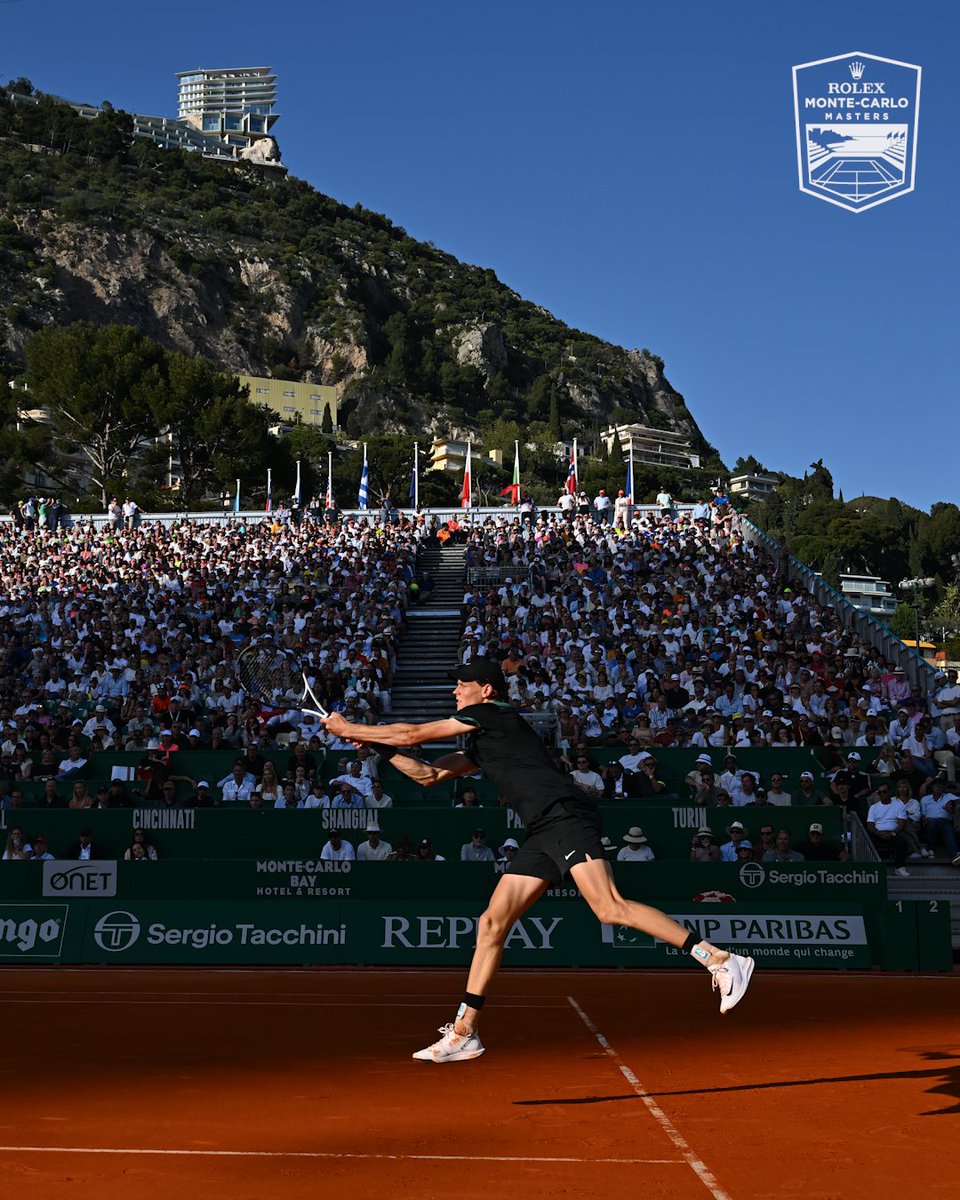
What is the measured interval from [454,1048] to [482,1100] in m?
0.62

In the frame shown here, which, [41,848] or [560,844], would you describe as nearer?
[560,844]

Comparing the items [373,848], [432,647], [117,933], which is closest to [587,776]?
[373,848]

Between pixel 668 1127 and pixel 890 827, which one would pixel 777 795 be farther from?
pixel 668 1127

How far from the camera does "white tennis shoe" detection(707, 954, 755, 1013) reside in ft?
21.5

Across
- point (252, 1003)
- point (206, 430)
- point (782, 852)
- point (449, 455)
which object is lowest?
point (252, 1003)

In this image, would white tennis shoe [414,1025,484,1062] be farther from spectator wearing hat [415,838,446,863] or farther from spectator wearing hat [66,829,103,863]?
spectator wearing hat [66,829,103,863]

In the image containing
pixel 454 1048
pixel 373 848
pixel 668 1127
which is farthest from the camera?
pixel 373 848

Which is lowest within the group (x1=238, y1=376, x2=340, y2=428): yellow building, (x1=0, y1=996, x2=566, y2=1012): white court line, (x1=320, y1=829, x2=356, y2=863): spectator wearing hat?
(x1=0, y1=996, x2=566, y2=1012): white court line

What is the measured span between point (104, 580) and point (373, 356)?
500 feet

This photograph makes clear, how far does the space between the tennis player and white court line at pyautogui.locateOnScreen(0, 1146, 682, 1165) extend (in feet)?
4.58

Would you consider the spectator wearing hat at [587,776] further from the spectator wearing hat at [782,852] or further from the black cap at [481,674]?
the black cap at [481,674]

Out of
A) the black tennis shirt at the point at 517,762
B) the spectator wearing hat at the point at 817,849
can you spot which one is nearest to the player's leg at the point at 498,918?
the black tennis shirt at the point at 517,762

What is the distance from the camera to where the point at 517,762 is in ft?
22.7

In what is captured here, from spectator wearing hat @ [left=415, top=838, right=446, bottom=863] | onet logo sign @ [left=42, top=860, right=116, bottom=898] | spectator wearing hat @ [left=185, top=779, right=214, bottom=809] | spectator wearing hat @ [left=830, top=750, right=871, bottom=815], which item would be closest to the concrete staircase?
spectator wearing hat @ [left=185, top=779, right=214, bottom=809]
